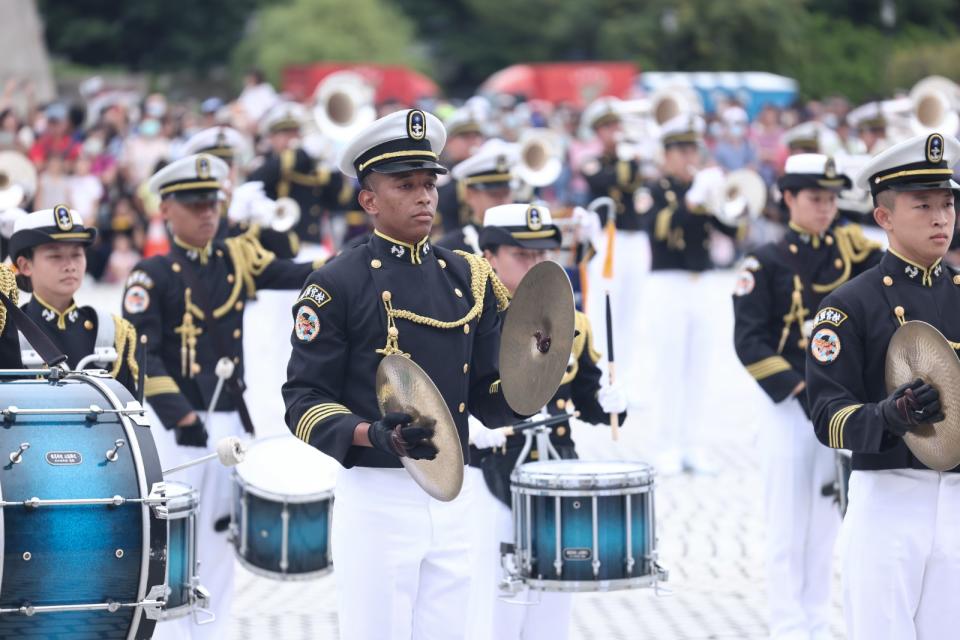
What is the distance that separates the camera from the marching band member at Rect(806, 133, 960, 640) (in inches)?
229

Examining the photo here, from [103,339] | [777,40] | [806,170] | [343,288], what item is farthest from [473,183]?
[777,40]

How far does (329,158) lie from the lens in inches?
583

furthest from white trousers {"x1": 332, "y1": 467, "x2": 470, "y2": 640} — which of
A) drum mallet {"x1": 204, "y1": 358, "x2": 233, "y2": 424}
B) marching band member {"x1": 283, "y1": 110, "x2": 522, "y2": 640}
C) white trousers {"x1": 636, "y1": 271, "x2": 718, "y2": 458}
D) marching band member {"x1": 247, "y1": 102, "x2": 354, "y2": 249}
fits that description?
marching band member {"x1": 247, "y1": 102, "x2": 354, "y2": 249}

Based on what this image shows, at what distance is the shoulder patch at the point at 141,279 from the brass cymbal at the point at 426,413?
2.90 m

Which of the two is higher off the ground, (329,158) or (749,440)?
(329,158)

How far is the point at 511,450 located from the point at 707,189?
6037 millimetres

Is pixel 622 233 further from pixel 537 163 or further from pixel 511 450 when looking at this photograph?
pixel 511 450

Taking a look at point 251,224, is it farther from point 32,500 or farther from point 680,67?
point 680,67

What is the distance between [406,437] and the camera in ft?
16.4

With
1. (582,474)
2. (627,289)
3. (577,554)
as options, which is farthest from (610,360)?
(627,289)

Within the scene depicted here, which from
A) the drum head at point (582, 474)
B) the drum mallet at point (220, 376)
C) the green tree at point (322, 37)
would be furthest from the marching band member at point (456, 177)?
the green tree at point (322, 37)

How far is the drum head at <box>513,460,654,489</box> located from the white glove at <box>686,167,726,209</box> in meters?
6.31

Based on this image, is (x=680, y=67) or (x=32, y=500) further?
(x=680, y=67)

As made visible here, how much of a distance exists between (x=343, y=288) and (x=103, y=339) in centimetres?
197
